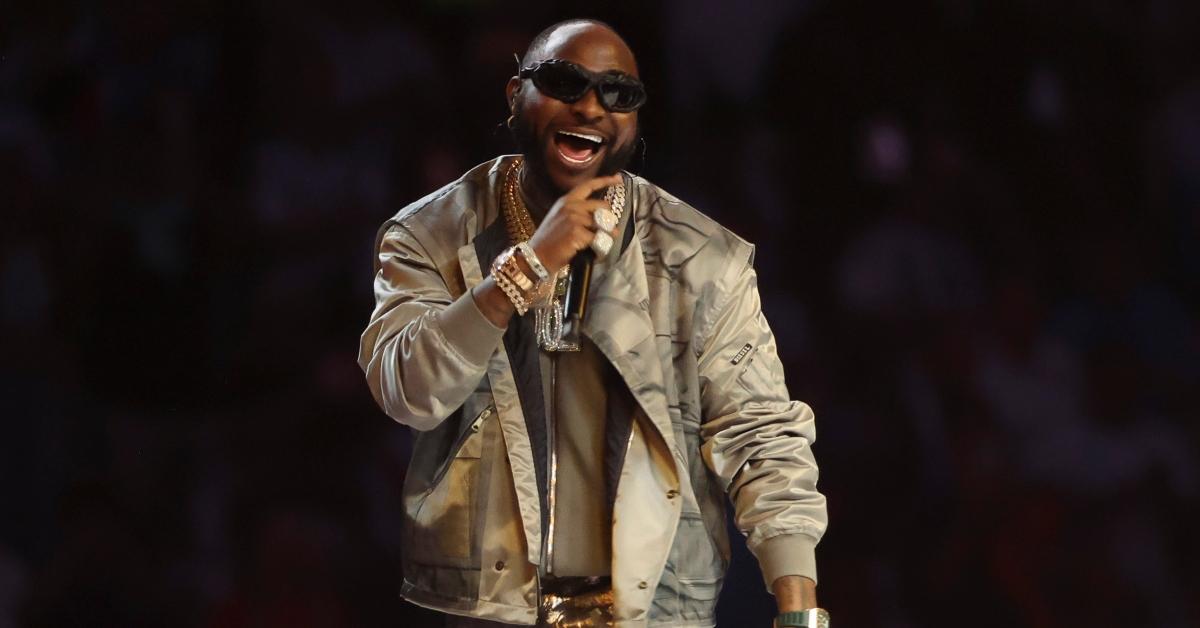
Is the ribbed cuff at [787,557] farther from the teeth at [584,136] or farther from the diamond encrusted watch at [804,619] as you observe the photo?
the teeth at [584,136]

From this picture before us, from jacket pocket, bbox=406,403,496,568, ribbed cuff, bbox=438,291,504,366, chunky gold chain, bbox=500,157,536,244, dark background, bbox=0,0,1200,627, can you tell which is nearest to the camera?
ribbed cuff, bbox=438,291,504,366

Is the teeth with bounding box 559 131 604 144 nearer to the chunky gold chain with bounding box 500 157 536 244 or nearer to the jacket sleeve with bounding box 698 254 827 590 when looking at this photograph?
the chunky gold chain with bounding box 500 157 536 244

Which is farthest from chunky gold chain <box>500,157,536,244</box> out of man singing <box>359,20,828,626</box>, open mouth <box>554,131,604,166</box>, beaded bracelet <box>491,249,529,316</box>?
beaded bracelet <box>491,249,529,316</box>

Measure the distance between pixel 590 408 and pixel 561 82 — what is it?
15.2 inches

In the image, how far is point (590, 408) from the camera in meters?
1.78

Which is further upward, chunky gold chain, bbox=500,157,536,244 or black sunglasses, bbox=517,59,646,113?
black sunglasses, bbox=517,59,646,113

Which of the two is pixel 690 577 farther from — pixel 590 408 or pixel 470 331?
pixel 470 331

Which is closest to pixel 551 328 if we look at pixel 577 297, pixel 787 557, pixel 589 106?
pixel 577 297

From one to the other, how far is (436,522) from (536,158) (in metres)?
0.45

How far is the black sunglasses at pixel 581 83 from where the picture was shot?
5.74 ft

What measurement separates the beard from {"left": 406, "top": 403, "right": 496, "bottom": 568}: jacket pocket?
0.97 ft

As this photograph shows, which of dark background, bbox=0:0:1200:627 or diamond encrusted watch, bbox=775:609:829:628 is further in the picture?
dark background, bbox=0:0:1200:627

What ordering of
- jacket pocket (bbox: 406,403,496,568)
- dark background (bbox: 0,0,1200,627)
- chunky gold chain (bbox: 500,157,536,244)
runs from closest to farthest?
1. jacket pocket (bbox: 406,403,496,568)
2. chunky gold chain (bbox: 500,157,536,244)
3. dark background (bbox: 0,0,1200,627)

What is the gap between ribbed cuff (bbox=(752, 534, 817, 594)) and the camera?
1717 mm
